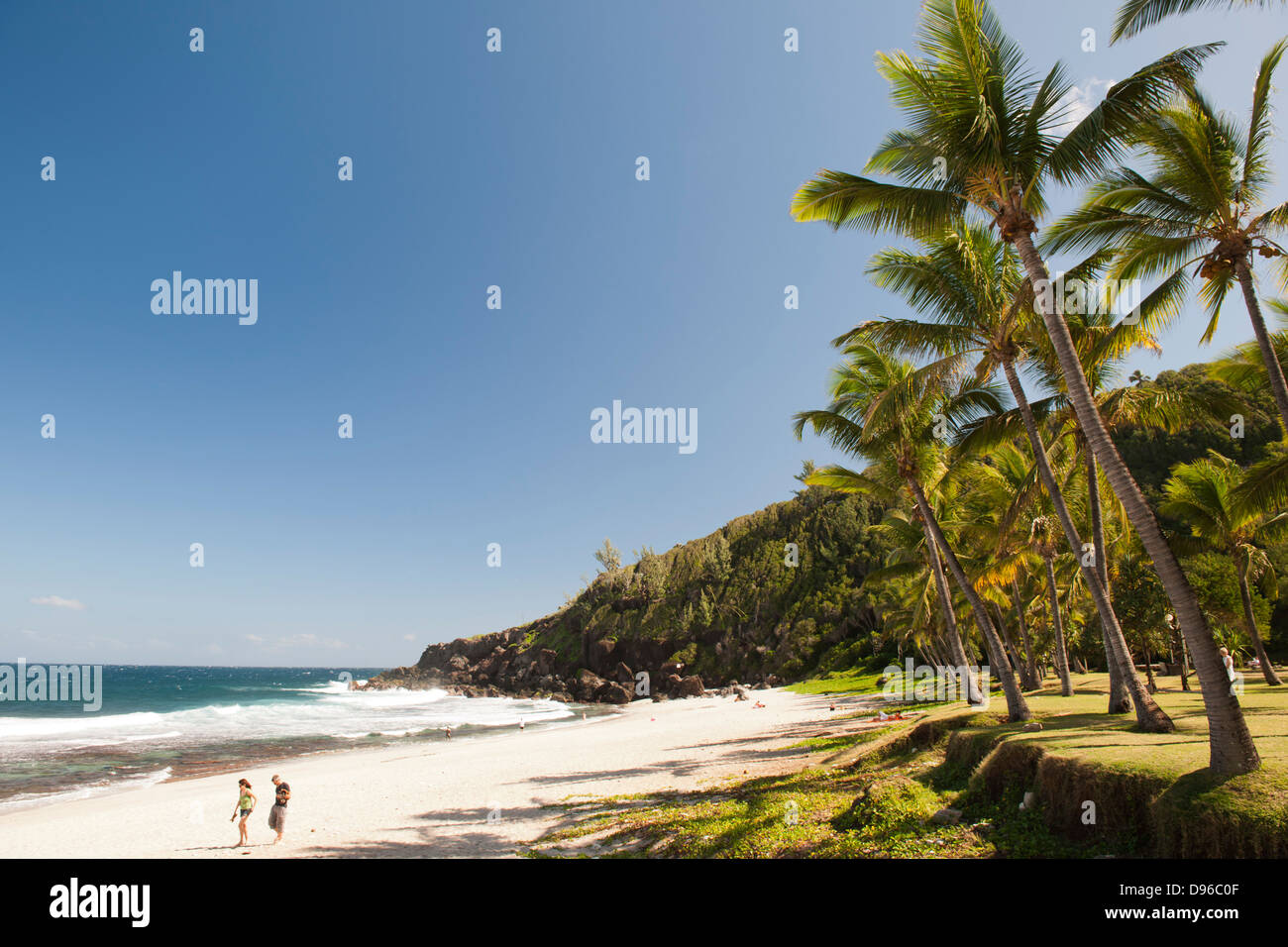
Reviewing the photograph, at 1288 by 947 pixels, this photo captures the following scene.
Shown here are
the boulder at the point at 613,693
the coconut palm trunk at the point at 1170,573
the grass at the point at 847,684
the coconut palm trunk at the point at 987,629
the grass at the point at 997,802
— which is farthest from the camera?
the boulder at the point at 613,693

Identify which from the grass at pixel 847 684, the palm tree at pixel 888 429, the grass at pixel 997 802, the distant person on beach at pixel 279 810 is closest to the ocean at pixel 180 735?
the distant person on beach at pixel 279 810

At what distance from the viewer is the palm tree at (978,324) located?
37.1ft

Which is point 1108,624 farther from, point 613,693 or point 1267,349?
point 613,693

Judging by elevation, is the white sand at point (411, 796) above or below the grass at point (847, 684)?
above

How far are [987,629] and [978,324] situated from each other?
7002mm

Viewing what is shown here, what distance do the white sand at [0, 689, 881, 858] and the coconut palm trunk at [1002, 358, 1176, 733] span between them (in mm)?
8132

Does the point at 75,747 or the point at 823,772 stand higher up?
the point at 823,772

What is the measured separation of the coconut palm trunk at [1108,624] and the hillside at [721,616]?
5403 cm

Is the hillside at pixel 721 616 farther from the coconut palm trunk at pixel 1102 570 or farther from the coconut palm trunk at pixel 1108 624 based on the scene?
the coconut palm trunk at pixel 1108 624

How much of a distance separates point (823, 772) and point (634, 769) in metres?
7.32

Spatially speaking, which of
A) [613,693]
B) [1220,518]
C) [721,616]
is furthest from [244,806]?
[721,616]
